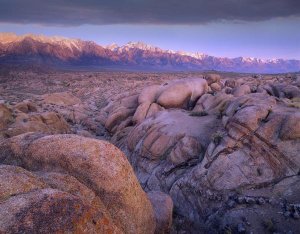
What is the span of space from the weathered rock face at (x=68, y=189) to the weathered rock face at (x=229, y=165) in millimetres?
4953

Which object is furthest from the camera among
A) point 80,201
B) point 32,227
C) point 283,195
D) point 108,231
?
point 283,195

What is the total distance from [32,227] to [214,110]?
19332 millimetres

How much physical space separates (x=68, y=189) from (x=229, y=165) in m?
9.49

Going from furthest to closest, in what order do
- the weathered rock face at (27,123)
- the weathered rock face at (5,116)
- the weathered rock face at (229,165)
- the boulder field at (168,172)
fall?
the weathered rock face at (5,116) < the weathered rock face at (27,123) < the weathered rock face at (229,165) < the boulder field at (168,172)

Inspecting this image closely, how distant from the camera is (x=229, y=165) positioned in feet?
54.5

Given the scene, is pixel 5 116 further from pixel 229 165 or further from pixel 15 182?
pixel 15 182

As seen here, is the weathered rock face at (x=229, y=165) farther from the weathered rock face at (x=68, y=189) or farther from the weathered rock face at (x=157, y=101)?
the weathered rock face at (x=157, y=101)

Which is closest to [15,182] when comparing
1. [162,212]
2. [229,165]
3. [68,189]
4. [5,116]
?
[68,189]

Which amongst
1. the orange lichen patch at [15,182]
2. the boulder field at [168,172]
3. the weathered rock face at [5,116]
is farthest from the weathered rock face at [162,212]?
the weathered rock face at [5,116]

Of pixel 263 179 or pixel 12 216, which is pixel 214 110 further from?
pixel 12 216

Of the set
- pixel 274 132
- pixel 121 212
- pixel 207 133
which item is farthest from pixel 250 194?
pixel 121 212

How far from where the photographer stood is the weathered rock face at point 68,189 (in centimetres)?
716

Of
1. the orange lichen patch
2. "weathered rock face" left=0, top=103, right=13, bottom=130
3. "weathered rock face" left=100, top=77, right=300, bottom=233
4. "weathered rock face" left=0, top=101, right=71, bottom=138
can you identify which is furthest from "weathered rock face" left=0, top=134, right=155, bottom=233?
"weathered rock face" left=0, top=103, right=13, bottom=130

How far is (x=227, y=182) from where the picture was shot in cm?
1616
